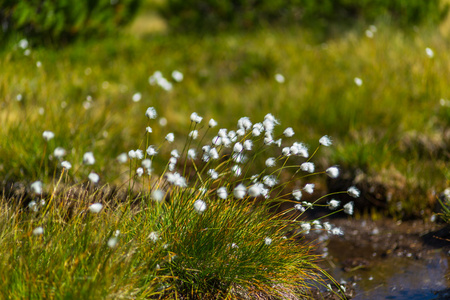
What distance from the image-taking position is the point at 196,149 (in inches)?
245

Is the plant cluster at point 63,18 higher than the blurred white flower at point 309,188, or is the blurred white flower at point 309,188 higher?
the blurred white flower at point 309,188

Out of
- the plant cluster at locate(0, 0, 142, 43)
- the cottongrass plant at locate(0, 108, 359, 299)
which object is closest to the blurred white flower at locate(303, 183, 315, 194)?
the cottongrass plant at locate(0, 108, 359, 299)

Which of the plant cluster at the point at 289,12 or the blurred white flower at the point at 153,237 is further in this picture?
the plant cluster at the point at 289,12

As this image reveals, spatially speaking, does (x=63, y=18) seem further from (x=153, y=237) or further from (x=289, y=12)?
(x=153, y=237)

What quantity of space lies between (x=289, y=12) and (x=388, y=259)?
908 cm

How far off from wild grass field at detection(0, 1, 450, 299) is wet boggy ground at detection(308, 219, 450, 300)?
0.27 m

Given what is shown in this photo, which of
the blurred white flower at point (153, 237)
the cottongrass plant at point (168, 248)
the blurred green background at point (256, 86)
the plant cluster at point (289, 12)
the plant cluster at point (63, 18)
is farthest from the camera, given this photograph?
the plant cluster at point (289, 12)

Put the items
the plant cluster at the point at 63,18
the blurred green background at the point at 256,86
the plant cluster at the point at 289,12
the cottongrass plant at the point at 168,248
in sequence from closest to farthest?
the cottongrass plant at the point at 168,248, the blurred green background at the point at 256,86, the plant cluster at the point at 63,18, the plant cluster at the point at 289,12

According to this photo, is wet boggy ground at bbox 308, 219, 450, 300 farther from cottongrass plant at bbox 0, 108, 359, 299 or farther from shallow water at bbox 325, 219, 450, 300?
cottongrass plant at bbox 0, 108, 359, 299

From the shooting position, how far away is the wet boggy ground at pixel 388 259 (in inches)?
137

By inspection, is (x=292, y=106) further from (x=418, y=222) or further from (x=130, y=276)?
(x=130, y=276)

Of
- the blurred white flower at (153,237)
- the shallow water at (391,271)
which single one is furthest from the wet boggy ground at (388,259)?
the blurred white flower at (153,237)

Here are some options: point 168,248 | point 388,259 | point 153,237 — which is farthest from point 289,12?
point 153,237

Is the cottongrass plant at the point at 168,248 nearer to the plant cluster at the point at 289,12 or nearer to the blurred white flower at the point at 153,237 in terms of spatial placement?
the blurred white flower at the point at 153,237
